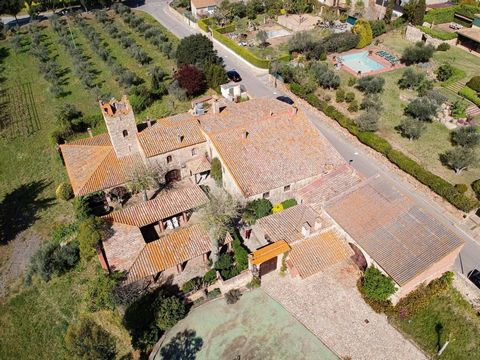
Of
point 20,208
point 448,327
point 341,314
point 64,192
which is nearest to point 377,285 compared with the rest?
point 341,314

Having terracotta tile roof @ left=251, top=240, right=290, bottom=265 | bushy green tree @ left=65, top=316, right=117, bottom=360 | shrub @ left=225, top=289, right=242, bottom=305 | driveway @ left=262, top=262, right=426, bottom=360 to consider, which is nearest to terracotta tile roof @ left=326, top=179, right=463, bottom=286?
driveway @ left=262, top=262, right=426, bottom=360

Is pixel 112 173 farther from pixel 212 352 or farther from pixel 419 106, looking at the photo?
pixel 419 106

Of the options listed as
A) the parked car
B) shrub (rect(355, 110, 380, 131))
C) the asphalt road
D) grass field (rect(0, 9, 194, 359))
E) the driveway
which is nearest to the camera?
the driveway

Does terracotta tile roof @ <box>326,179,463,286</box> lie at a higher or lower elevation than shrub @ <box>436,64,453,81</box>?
higher

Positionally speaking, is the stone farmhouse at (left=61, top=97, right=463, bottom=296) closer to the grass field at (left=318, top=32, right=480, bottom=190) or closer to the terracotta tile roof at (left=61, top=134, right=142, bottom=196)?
the terracotta tile roof at (left=61, top=134, right=142, bottom=196)

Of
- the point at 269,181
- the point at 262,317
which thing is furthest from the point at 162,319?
the point at 269,181

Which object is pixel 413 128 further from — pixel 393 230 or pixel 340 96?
pixel 393 230

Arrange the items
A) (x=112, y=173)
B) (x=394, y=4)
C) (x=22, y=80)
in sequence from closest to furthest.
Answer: (x=112, y=173), (x=22, y=80), (x=394, y=4)
